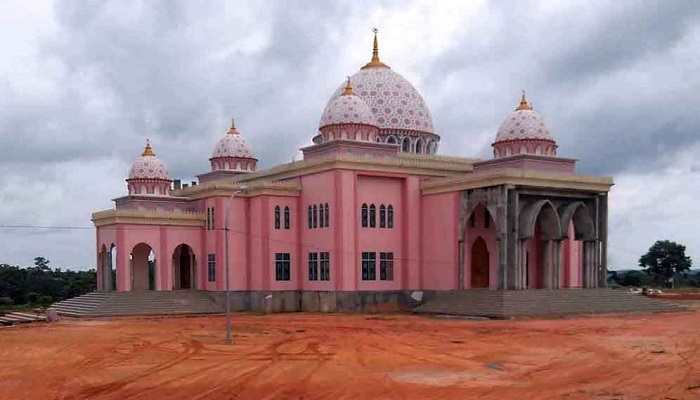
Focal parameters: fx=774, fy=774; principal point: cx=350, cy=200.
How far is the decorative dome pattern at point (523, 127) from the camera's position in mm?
46438

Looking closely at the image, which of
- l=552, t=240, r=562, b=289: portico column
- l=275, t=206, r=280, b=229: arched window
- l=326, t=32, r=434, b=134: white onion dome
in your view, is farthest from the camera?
l=326, t=32, r=434, b=134: white onion dome

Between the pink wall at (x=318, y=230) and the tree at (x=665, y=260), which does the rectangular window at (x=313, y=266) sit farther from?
the tree at (x=665, y=260)

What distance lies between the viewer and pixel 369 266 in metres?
43.2

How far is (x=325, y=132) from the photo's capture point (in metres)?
46.2

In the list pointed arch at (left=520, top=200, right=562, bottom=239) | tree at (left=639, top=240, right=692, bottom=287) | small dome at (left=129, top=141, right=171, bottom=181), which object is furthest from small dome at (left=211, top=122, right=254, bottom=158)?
tree at (left=639, top=240, right=692, bottom=287)

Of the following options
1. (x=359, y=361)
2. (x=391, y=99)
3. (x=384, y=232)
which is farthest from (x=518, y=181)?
(x=359, y=361)

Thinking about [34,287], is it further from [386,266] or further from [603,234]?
[603,234]

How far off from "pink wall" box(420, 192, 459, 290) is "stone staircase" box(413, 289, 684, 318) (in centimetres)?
104

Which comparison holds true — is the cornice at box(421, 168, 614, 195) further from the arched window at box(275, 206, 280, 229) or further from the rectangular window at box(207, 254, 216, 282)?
the rectangular window at box(207, 254, 216, 282)

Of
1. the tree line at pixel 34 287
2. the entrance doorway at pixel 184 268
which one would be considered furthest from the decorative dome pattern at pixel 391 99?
the tree line at pixel 34 287

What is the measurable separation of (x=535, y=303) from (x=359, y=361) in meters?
19.3

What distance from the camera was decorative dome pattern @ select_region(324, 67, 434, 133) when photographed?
50.5 meters

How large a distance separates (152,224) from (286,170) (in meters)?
8.58

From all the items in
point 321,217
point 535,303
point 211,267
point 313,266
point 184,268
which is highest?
point 321,217
